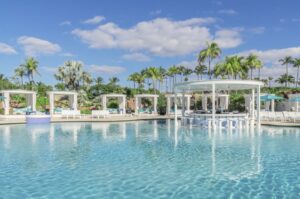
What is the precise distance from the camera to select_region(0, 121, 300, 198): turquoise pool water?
7.33 m

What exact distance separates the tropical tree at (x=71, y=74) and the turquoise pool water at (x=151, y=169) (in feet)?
112

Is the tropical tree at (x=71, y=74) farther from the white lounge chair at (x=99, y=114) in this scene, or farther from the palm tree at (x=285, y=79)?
the palm tree at (x=285, y=79)

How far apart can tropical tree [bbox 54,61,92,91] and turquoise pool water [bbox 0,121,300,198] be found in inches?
1342

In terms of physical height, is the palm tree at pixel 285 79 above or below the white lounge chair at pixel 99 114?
above

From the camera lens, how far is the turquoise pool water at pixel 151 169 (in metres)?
7.33

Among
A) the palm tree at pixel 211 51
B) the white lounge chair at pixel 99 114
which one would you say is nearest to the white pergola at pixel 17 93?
the white lounge chair at pixel 99 114

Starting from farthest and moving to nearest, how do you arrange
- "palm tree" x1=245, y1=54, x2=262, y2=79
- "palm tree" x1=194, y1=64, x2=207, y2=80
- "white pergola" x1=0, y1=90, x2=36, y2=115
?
"palm tree" x1=194, y1=64, x2=207, y2=80 < "palm tree" x1=245, y1=54, x2=262, y2=79 < "white pergola" x1=0, y1=90, x2=36, y2=115

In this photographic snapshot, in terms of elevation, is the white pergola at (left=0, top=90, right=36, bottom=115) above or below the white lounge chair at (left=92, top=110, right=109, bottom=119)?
above

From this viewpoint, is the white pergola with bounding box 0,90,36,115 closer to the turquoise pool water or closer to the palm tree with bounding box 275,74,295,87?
the turquoise pool water

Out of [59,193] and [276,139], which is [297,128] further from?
[59,193]

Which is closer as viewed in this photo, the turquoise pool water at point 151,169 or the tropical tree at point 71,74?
the turquoise pool water at point 151,169

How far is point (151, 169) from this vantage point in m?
9.53

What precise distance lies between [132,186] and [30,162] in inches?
184

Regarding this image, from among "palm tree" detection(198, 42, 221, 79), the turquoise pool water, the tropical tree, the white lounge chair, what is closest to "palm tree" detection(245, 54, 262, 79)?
"palm tree" detection(198, 42, 221, 79)
